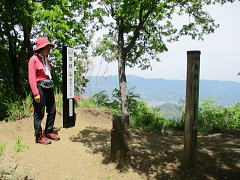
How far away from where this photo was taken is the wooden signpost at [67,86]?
20.0 ft

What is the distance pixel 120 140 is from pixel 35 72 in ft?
7.19

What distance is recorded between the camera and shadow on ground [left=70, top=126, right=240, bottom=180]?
383 cm

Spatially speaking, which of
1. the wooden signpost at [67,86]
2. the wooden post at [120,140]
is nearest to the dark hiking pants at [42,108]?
the wooden signpost at [67,86]

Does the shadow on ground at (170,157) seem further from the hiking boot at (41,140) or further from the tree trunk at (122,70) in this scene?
the tree trunk at (122,70)

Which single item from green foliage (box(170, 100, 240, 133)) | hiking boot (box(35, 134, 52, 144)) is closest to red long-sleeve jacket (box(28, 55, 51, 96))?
hiking boot (box(35, 134, 52, 144))

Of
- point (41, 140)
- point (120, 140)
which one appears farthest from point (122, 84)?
point (120, 140)

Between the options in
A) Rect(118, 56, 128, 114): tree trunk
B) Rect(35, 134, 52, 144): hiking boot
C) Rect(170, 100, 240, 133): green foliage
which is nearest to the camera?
Rect(35, 134, 52, 144): hiking boot

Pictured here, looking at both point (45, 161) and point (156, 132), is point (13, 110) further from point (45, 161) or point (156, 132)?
point (156, 132)

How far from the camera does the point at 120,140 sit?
12.9 ft

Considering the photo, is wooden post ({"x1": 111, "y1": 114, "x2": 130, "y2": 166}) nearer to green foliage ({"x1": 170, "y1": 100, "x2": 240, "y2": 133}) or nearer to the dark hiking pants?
the dark hiking pants

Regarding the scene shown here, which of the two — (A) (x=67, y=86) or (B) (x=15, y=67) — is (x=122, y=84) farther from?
(B) (x=15, y=67)

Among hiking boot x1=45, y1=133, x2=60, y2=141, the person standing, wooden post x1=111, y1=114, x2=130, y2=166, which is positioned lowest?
hiking boot x1=45, y1=133, x2=60, y2=141

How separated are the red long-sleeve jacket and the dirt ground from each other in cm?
125

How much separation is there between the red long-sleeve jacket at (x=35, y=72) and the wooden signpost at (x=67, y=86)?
121 cm
